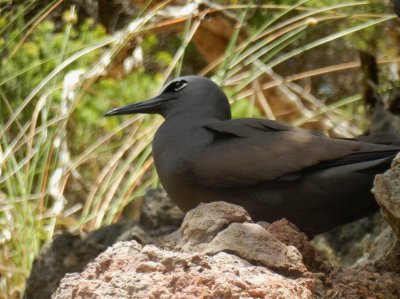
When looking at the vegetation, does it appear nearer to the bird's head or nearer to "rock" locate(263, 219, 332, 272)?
the bird's head

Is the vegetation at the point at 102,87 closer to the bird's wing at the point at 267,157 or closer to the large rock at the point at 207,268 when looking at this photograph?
the bird's wing at the point at 267,157

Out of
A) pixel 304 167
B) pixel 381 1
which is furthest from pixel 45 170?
pixel 381 1

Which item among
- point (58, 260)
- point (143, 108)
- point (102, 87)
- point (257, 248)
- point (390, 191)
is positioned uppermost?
point (390, 191)

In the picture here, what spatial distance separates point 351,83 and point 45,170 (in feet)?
12.4

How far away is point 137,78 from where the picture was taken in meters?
7.32

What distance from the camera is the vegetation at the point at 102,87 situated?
5.59 m

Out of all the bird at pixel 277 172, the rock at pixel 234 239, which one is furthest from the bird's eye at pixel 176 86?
the rock at pixel 234 239

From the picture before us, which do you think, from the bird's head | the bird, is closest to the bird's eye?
the bird's head

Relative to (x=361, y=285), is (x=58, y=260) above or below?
below

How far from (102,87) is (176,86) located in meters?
1.98

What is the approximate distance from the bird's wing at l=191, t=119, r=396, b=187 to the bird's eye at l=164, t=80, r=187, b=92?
26.7 inches

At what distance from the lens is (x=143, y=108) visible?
17.6 ft

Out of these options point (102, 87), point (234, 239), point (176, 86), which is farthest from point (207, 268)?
point (102, 87)

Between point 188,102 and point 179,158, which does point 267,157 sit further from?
point 188,102
